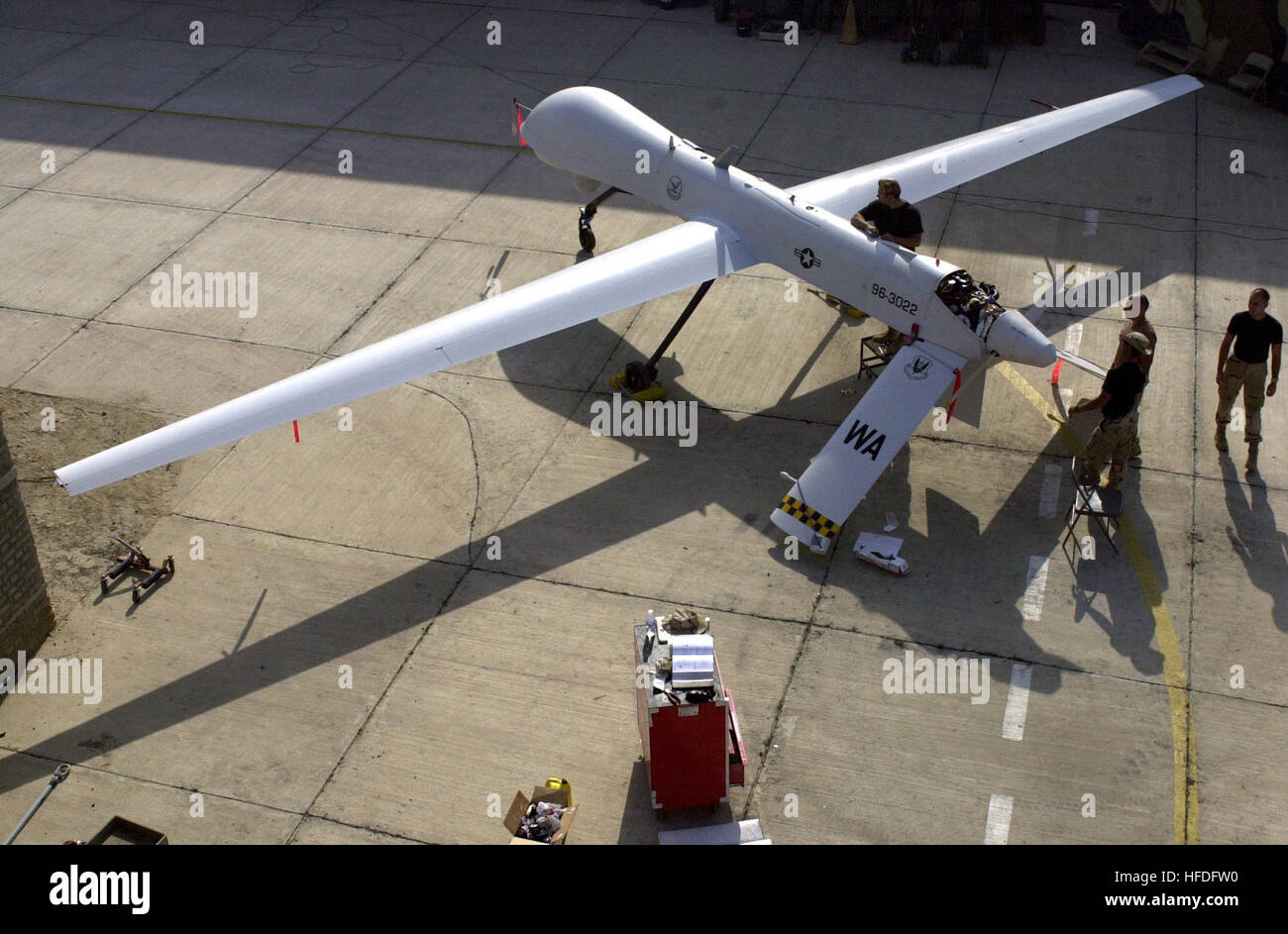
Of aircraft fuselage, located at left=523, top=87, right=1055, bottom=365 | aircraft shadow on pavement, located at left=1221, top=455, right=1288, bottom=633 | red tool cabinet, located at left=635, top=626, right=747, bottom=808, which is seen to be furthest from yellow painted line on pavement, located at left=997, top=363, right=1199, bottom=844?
red tool cabinet, located at left=635, top=626, right=747, bottom=808

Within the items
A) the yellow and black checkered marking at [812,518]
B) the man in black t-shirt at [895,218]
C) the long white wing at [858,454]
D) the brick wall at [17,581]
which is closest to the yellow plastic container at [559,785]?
the long white wing at [858,454]

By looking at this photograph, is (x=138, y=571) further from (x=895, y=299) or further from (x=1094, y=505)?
(x=1094, y=505)

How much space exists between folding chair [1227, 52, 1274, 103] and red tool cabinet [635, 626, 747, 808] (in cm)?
1694

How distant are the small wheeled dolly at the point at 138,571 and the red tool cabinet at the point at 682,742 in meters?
5.42

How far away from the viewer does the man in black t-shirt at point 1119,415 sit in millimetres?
11750

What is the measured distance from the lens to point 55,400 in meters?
14.4

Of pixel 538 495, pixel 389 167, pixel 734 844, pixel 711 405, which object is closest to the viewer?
pixel 734 844

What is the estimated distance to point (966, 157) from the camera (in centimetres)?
1547

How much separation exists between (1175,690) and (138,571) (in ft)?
33.4

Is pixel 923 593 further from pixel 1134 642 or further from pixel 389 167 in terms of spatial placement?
pixel 389 167

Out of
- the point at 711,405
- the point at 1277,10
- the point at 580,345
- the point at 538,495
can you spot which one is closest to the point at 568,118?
the point at 580,345

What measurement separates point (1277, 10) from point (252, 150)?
57.0 feet

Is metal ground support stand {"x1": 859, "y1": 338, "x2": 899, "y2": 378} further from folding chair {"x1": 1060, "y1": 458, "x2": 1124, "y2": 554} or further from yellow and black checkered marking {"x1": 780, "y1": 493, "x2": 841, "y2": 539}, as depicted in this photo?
yellow and black checkered marking {"x1": 780, "y1": 493, "x2": 841, "y2": 539}

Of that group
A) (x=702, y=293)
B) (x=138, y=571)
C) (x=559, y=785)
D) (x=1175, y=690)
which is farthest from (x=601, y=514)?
(x=1175, y=690)
